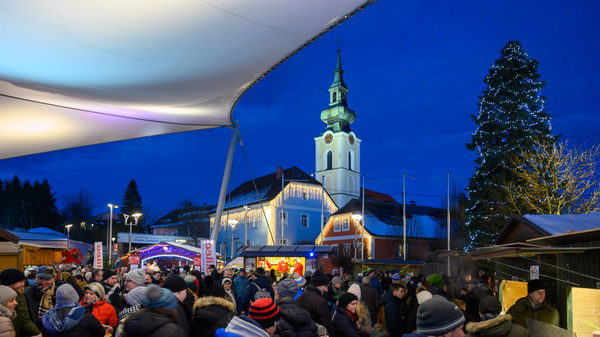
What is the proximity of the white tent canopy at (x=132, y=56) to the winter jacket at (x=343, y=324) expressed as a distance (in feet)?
15.2

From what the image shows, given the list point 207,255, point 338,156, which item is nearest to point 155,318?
point 207,255

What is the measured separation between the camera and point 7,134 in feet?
41.6

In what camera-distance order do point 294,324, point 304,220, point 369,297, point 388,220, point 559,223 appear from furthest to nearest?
point 304,220
point 388,220
point 559,223
point 369,297
point 294,324

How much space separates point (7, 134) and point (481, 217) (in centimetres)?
2330

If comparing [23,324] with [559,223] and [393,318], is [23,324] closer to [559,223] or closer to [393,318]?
[393,318]

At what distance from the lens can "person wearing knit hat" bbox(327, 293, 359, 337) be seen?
5.41 m

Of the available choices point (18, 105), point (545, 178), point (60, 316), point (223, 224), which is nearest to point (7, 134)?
point (18, 105)

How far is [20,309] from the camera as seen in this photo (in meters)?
5.54

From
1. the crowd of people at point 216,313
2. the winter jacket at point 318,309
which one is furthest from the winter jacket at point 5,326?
the winter jacket at point 318,309

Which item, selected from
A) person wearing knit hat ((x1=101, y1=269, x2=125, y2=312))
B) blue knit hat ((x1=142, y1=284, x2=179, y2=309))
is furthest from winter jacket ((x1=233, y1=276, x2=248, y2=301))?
blue knit hat ((x1=142, y1=284, x2=179, y2=309))

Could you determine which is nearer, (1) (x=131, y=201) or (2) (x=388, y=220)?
(2) (x=388, y=220)

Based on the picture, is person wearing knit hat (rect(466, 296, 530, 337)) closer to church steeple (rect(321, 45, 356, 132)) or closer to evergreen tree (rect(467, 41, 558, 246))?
evergreen tree (rect(467, 41, 558, 246))

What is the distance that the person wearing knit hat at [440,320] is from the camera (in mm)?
2895

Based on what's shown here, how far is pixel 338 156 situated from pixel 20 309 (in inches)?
2908
